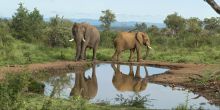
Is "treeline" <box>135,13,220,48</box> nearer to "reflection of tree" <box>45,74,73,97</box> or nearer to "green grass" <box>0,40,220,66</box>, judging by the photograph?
"green grass" <box>0,40,220,66</box>

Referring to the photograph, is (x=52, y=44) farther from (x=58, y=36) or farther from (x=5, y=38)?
(x=5, y=38)

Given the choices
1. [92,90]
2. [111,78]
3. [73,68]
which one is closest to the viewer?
[92,90]

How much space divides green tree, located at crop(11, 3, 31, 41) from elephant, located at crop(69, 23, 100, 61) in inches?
214

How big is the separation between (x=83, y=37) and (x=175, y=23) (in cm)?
3323

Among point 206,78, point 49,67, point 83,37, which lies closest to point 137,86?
point 206,78

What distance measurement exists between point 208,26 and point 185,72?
4307cm

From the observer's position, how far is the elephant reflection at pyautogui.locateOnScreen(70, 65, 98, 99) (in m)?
15.5

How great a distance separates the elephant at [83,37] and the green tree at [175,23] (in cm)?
3082

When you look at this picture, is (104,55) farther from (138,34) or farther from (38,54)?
(38,54)

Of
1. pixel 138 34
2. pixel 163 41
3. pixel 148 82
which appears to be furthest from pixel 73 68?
pixel 163 41

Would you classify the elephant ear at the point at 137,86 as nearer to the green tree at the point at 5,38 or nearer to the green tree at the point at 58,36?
the green tree at the point at 5,38

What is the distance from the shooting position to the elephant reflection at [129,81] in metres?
17.2

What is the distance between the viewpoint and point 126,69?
2314 centimetres

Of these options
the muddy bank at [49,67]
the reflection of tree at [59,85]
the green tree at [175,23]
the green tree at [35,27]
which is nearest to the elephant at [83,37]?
the muddy bank at [49,67]
